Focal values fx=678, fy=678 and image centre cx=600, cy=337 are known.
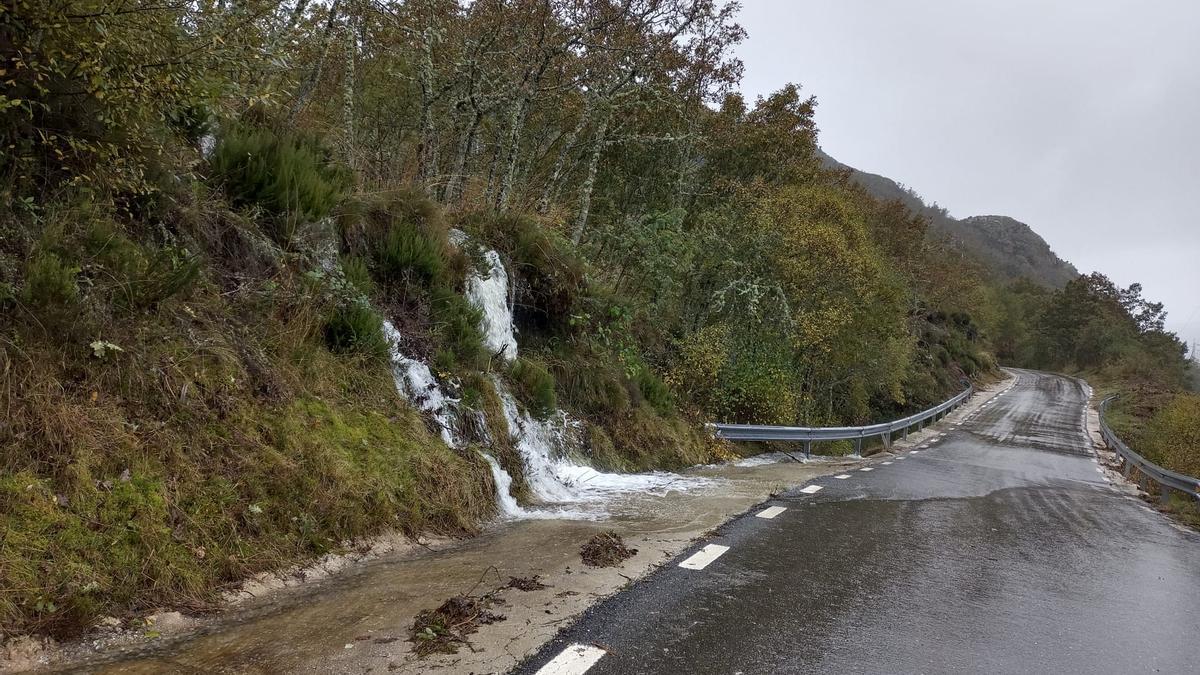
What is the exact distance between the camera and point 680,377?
537 inches

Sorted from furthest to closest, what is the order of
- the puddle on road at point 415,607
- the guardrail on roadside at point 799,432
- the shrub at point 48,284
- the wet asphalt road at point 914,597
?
the guardrail on roadside at point 799,432 < the shrub at point 48,284 < the wet asphalt road at point 914,597 < the puddle on road at point 415,607

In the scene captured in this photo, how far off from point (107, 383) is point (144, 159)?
1.70m

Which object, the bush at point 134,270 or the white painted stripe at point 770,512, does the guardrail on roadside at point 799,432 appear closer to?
the white painted stripe at point 770,512

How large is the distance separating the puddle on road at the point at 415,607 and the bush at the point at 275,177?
3.49 meters

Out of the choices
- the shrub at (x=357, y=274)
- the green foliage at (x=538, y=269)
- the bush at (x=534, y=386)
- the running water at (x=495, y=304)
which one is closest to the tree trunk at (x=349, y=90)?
the shrub at (x=357, y=274)

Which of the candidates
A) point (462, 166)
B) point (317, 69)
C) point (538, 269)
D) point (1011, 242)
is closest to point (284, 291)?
point (317, 69)

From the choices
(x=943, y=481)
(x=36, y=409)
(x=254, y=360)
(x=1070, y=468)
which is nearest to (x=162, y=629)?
(x=36, y=409)

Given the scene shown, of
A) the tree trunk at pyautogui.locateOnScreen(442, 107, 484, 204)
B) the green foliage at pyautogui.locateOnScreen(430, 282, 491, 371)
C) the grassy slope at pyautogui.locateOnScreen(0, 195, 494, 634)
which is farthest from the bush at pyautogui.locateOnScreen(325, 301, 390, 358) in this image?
the tree trunk at pyautogui.locateOnScreen(442, 107, 484, 204)

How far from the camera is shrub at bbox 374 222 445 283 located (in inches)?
297

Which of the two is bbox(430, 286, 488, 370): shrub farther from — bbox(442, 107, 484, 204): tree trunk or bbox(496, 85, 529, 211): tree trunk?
bbox(496, 85, 529, 211): tree trunk

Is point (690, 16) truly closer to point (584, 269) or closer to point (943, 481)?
point (584, 269)

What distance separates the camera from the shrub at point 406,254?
24.8 feet

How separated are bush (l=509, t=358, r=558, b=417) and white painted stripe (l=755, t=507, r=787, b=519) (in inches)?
114

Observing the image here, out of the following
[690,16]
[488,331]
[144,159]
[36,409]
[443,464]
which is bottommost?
[443,464]
